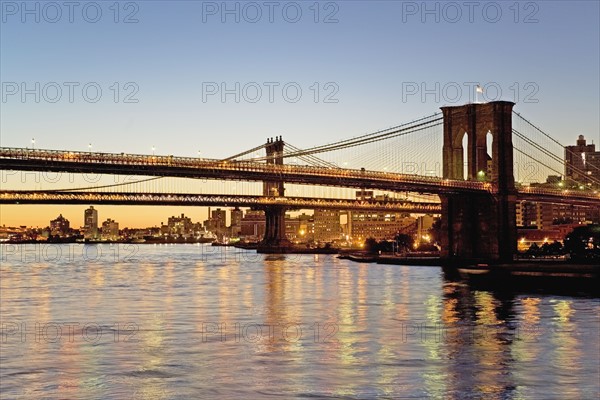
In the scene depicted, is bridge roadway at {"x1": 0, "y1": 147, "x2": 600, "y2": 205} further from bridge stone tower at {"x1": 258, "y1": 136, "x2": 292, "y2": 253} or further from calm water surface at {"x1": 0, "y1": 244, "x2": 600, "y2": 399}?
bridge stone tower at {"x1": 258, "y1": 136, "x2": 292, "y2": 253}

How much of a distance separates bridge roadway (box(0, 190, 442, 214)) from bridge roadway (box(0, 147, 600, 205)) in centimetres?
2559

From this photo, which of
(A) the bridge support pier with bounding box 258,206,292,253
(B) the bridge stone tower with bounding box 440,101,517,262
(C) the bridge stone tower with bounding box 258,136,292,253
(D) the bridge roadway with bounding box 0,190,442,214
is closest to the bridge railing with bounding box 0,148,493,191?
(B) the bridge stone tower with bounding box 440,101,517,262

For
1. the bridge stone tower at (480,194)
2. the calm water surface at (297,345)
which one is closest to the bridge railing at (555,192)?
the bridge stone tower at (480,194)

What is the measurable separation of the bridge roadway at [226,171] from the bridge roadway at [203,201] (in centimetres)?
2559

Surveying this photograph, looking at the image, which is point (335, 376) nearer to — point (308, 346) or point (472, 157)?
point (308, 346)

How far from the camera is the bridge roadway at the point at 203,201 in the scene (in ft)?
288

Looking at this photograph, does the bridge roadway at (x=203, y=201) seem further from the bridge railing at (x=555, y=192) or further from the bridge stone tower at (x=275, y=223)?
the bridge railing at (x=555, y=192)

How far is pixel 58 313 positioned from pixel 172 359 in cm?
1273

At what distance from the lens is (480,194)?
225 ft

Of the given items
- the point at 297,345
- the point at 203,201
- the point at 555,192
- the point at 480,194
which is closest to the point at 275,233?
the point at 203,201

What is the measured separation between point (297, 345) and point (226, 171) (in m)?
42.3

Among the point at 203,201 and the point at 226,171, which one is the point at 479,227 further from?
the point at 203,201

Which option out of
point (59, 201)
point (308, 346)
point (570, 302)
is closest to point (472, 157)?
point (570, 302)

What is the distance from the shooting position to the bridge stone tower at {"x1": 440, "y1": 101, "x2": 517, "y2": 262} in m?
68.1
